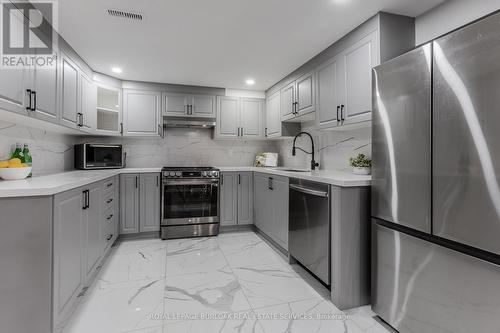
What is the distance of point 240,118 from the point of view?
4258 mm

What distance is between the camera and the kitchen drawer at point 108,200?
2.69 m

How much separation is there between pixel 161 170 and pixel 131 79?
143 centimetres

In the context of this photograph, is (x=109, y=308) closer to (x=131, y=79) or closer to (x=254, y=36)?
(x=254, y=36)

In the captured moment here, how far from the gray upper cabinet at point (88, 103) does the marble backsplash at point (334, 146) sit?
9.48 ft

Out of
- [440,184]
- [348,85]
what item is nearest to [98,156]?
[348,85]

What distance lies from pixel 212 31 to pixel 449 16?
6.18ft

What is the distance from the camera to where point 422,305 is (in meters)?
1.47

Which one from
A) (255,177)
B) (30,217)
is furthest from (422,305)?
(255,177)

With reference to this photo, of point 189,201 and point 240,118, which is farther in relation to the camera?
point 240,118

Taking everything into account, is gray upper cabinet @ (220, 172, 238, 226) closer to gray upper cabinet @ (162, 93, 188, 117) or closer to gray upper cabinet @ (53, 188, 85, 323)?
gray upper cabinet @ (162, 93, 188, 117)

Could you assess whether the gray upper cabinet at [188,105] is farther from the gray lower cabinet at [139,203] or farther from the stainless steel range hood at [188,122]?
the gray lower cabinet at [139,203]

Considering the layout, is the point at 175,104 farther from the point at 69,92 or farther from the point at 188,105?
the point at 69,92

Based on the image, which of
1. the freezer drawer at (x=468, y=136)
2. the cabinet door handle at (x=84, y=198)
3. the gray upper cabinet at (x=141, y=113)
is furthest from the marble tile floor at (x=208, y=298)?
the gray upper cabinet at (x=141, y=113)

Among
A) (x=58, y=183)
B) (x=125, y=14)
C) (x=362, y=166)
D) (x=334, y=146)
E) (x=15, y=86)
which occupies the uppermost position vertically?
(x=125, y=14)
